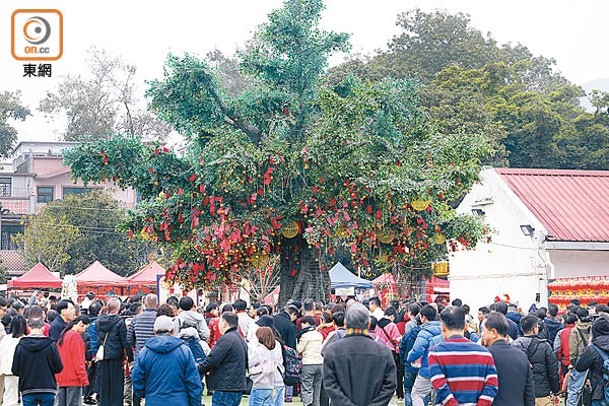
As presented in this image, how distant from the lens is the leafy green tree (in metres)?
18.6

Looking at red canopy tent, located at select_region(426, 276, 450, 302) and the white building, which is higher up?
the white building

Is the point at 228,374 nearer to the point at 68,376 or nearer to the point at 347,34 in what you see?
the point at 68,376

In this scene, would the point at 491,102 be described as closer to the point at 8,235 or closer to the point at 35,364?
the point at 8,235

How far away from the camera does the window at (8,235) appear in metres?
54.1

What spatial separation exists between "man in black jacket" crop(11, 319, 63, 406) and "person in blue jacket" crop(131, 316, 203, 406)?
6.38ft

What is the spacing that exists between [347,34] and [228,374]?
1106cm

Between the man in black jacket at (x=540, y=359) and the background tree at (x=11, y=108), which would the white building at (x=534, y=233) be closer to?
the man in black jacket at (x=540, y=359)

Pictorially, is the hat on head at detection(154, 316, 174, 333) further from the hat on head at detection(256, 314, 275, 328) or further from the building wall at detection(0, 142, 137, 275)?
the building wall at detection(0, 142, 137, 275)

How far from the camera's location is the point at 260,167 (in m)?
18.4

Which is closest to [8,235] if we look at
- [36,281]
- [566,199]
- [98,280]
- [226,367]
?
[36,281]

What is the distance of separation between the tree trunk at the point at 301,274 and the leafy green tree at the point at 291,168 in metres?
0.03

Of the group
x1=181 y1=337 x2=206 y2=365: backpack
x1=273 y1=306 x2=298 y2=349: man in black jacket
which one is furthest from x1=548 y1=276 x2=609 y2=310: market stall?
x1=181 y1=337 x2=206 y2=365: backpack

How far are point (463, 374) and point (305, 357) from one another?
6639 millimetres

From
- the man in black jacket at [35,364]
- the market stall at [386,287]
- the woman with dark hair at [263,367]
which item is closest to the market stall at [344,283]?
the market stall at [386,287]
